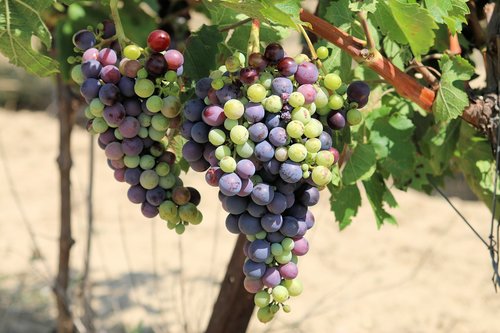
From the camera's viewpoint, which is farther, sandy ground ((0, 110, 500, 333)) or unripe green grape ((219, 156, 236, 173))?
sandy ground ((0, 110, 500, 333))

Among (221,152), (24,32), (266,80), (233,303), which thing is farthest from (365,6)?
(233,303)

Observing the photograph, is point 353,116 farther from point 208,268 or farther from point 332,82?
point 208,268

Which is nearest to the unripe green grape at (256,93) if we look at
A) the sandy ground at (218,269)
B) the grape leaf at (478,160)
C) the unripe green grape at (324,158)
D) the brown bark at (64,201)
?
the unripe green grape at (324,158)

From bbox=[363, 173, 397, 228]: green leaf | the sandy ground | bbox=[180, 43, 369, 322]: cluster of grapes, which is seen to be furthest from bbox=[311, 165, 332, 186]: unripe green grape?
the sandy ground

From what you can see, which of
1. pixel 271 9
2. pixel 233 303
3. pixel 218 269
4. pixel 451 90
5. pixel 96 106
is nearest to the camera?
pixel 271 9

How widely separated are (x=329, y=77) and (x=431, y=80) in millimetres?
280

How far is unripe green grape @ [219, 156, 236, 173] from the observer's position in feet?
2.96

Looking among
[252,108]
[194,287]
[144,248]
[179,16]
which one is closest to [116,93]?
[252,108]

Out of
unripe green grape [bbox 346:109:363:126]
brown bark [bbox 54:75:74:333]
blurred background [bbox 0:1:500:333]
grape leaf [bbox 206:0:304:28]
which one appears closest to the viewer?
grape leaf [bbox 206:0:304:28]

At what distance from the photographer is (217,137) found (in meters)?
0.92

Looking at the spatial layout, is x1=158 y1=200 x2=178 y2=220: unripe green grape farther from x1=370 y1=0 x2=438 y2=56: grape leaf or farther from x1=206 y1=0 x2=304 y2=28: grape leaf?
x1=370 y1=0 x2=438 y2=56: grape leaf

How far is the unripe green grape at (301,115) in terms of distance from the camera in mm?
912

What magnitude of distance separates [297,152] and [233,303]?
854mm

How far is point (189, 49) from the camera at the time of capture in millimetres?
1138
